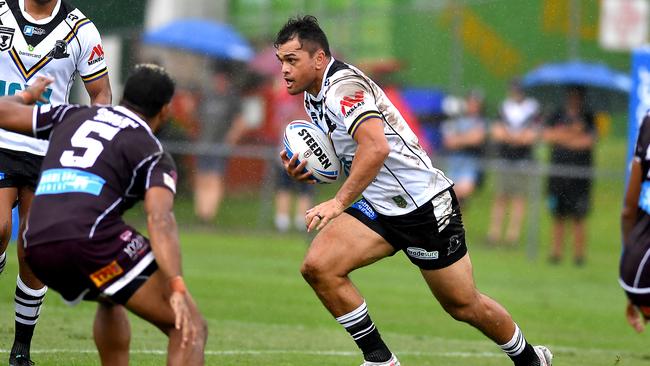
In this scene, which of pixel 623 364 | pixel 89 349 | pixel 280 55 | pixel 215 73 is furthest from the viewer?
pixel 215 73

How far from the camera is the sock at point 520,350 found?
7797 mm

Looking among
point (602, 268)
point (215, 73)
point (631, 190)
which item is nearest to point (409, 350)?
point (631, 190)

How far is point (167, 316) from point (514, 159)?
1331cm

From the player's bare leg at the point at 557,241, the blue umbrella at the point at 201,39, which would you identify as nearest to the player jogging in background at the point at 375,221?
the player's bare leg at the point at 557,241

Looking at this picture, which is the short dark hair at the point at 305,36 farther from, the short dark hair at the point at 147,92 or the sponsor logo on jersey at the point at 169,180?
the sponsor logo on jersey at the point at 169,180

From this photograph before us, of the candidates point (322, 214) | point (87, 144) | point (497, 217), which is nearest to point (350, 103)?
point (322, 214)

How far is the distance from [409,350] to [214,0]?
15367mm

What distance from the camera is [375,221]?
25.3 feet

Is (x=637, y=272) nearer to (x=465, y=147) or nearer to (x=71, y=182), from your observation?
(x=71, y=182)

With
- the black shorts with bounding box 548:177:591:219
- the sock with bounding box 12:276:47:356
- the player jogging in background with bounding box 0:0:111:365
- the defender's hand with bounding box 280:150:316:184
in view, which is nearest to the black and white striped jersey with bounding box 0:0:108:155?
the player jogging in background with bounding box 0:0:111:365

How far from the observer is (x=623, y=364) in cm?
927

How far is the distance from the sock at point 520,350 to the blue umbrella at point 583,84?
1167 centimetres

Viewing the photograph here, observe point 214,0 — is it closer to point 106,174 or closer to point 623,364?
point 623,364

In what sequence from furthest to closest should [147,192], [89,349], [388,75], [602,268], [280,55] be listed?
1. [388,75]
2. [602,268]
3. [89,349]
4. [280,55]
5. [147,192]
